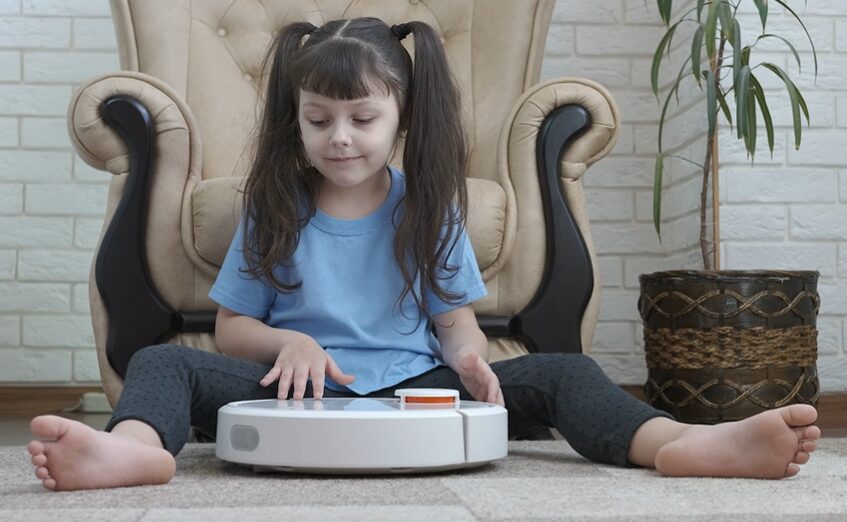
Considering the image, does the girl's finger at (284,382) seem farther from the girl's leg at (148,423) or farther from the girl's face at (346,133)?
the girl's face at (346,133)

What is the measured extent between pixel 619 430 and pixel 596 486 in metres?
0.17

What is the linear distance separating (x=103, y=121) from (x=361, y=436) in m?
0.85

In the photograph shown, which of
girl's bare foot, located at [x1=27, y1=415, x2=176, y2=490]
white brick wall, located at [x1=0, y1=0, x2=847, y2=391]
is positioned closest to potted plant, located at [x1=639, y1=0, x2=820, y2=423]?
white brick wall, located at [x1=0, y1=0, x2=847, y2=391]

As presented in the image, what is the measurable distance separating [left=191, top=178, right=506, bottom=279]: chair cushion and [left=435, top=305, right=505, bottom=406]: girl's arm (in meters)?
0.23

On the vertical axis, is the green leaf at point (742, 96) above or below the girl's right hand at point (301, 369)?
above

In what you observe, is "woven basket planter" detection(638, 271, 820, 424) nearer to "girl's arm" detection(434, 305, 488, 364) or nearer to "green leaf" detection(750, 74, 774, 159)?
"green leaf" detection(750, 74, 774, 159)

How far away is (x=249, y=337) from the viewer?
1386mm

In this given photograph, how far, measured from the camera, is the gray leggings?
1.15m

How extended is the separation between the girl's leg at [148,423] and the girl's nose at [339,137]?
A: 0.30 metres

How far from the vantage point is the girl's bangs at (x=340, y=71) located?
133 centimetres

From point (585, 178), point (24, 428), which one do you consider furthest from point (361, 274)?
point (585, 178)

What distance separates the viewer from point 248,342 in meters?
1.38

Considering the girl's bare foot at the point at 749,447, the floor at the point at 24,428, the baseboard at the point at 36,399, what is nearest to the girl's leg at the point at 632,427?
the girl's bare foot at the point at 749,447

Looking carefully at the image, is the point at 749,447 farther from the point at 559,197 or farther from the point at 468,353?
the point at 559,197
